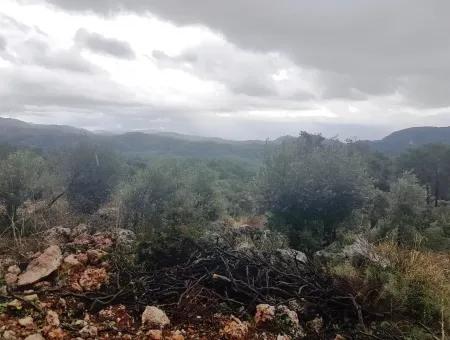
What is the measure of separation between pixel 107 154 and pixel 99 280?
669 inches

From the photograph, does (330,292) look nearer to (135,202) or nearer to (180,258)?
(180,258)

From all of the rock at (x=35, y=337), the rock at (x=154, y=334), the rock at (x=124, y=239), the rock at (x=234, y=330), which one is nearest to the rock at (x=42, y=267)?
the rock at (x=124, y=239)

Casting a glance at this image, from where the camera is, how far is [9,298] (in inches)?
206

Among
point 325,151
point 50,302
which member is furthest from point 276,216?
point 50,302

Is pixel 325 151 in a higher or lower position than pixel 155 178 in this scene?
higher

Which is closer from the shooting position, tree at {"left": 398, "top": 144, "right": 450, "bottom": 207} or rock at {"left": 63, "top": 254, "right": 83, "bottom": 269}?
rock at {"left": 63, "top": 254, "right": 83, "bottom": 269}

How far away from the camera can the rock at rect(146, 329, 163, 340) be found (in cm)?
469

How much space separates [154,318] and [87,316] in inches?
31.8

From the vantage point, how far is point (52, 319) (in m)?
4.84

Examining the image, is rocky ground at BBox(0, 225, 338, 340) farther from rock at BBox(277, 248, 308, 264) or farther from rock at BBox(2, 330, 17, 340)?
rock at BBox(277, 248, 308, 264)

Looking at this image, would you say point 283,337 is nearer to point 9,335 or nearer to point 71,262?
point 9,335

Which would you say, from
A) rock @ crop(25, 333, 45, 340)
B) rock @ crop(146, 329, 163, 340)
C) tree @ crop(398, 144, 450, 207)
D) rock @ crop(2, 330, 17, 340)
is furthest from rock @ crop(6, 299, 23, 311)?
tree @ crop(398, 144, 450, 207)

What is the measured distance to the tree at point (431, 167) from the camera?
39688 millimetres

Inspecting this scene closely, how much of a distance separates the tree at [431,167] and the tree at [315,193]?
30.2 meters
